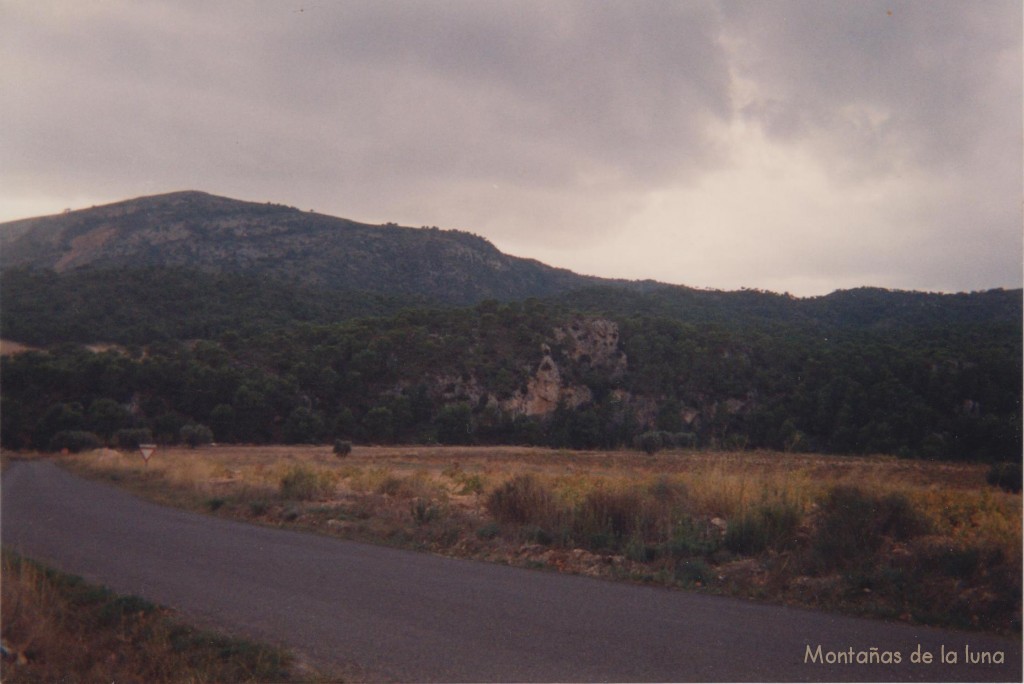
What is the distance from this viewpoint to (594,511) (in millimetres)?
11453

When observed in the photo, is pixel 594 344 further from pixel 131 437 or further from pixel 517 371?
pixel 131 437

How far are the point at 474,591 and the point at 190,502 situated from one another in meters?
12.7

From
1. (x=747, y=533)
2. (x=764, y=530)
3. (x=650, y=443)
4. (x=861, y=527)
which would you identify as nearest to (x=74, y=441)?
(x=650, y=443)

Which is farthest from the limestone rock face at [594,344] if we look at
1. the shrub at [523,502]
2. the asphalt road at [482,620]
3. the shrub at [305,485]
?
the asphalt road at [482,620]

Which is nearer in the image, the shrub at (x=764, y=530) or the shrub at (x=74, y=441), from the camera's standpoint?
Answer: the shrub at (x=764, y=530)

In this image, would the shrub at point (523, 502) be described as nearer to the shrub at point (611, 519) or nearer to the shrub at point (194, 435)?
the shrub at point (611, 519)

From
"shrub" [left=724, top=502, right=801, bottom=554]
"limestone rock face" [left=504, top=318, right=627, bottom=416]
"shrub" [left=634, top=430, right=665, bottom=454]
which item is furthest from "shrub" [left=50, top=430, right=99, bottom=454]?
"shrub" [left=724, top=502, right=801, bottom=554]

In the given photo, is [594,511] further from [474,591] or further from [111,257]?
[111,257]

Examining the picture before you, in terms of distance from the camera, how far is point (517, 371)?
178 ft

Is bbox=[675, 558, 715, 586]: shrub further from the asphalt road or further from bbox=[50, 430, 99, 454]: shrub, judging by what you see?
bbox=[50, 430, 99, 454]: shrub

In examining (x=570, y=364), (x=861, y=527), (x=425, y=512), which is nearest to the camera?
(x=861, y=527)

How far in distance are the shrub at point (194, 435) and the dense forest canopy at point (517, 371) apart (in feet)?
0.69

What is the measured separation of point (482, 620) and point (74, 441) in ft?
122

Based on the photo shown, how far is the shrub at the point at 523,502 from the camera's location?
40.2ft
